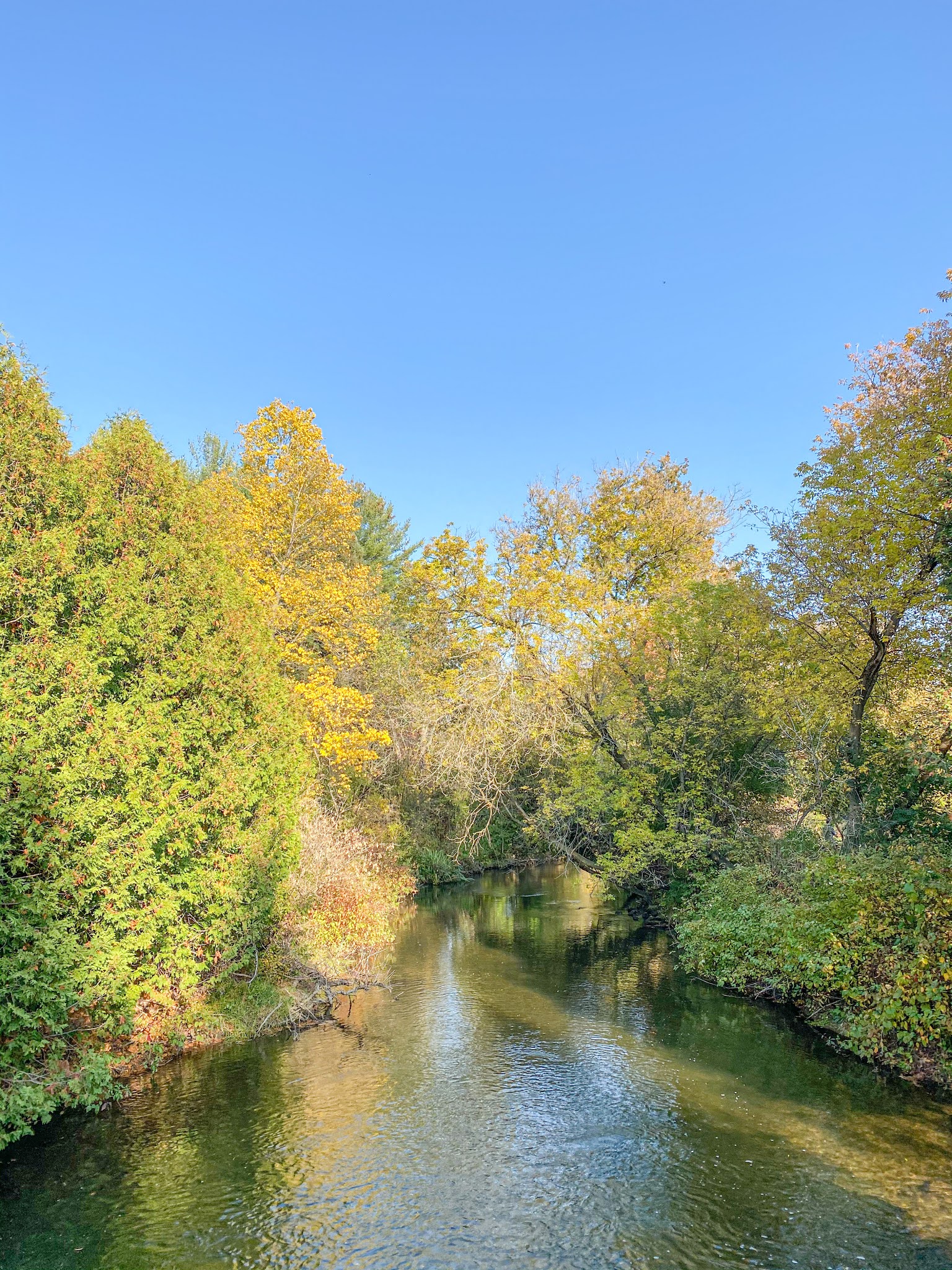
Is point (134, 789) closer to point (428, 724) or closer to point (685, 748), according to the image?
point (428, 724)

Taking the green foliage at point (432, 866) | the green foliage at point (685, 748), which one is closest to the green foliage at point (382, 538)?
the green foliage at point (432, 866)

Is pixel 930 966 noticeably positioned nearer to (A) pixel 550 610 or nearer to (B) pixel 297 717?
(B) pixel 297 717

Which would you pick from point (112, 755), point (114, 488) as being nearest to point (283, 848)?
point (112, 755)

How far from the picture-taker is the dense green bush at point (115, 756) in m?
7.20

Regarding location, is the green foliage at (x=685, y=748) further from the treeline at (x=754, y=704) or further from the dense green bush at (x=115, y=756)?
the dense green bush at (x=115, y=756)

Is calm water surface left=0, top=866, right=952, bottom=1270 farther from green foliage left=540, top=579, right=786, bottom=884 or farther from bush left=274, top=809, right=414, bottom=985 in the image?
green foliage left=540, top=579, right=786, bottom=884

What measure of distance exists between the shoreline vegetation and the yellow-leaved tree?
10 cm

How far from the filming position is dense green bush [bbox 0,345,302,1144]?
283 inches

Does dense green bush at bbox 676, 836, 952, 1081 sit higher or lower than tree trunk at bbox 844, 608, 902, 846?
lower

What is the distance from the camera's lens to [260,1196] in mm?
6633

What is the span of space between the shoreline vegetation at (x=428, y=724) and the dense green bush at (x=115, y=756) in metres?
0.04

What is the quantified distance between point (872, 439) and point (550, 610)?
7.92 meters

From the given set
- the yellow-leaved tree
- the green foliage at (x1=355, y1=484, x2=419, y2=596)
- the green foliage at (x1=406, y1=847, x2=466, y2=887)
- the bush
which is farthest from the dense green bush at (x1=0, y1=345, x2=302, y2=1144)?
the green foliage at (x1=355, y1=484, x2=419, y2=596)

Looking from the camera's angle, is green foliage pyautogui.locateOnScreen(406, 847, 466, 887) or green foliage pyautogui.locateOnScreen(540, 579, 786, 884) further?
green foliage pyautogui.locateOnScreen(406, 847, 466, 887)
